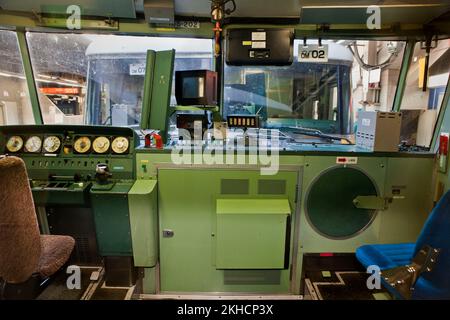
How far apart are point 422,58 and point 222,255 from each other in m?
2.46

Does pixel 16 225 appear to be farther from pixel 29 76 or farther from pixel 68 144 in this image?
pixel 29 76

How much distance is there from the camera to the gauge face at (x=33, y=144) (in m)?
2.37

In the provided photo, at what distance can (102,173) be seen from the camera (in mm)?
2158

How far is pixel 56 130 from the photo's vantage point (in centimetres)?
243

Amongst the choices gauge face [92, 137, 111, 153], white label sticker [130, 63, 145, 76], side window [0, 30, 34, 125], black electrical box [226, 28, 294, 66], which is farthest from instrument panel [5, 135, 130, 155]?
black electrical box [226, 28, 294, 66]

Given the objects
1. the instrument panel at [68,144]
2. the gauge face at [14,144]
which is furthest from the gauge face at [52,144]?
the gauge face at [14,144]

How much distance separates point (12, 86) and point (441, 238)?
342 centimetres

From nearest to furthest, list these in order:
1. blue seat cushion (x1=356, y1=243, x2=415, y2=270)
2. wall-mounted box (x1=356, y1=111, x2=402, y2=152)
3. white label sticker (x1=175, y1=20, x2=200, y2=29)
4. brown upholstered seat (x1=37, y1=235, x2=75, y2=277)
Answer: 1. brown upholstered seat (x1=37, y1=235, x2=75, y2=277)
2. blue seat cushion (x1=356, y1=243, x2=415, y2=270)
3. wall-mounted box (x1=356, y1=111, x2=402, y2=152)
4. white label sticker (x1=175, y1=20, x2=200, y2=29)

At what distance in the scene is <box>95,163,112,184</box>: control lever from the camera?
2.15m

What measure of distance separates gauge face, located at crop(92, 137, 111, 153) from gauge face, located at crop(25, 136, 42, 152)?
1.49 feet

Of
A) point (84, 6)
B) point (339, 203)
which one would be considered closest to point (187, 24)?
point (84, 6)

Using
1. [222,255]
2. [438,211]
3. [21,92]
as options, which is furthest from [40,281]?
[438,211]

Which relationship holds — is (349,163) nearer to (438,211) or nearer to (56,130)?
(438,211)

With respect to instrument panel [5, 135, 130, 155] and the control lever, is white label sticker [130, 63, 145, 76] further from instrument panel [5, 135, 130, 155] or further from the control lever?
the control lever
